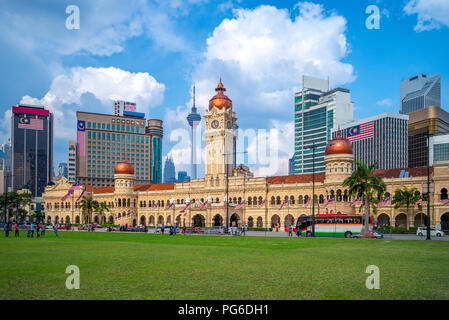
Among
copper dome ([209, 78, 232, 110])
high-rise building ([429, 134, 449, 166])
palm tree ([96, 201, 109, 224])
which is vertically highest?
copper dome ([209, 78, 232, 110])

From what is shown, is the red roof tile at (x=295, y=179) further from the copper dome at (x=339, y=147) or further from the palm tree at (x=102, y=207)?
the palm tree at (x=102, y=207)

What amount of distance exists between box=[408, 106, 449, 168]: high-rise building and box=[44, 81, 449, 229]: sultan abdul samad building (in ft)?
338

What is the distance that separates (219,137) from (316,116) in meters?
103

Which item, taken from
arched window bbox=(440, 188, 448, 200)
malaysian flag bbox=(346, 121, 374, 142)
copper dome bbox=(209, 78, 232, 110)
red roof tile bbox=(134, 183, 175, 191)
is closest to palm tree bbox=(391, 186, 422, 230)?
arched window bbox=(440, 188, 448, 200)

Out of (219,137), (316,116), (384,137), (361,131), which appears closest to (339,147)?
(219,137)

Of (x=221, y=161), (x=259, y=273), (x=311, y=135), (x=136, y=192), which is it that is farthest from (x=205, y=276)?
(x=311, y=135)

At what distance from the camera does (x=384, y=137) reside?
526ft

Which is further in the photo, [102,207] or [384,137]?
[384,137]

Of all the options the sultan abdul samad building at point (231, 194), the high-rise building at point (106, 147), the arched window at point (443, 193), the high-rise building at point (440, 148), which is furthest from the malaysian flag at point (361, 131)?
the arched window at point (443, 193)

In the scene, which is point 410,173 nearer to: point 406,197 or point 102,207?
point 406,197

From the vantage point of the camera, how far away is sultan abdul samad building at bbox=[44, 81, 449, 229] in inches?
2697

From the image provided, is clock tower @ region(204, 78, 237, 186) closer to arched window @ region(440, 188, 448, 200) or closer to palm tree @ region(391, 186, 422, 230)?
palm tree @ region(391, 186, 422, 230)

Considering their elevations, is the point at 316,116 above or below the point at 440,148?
above
